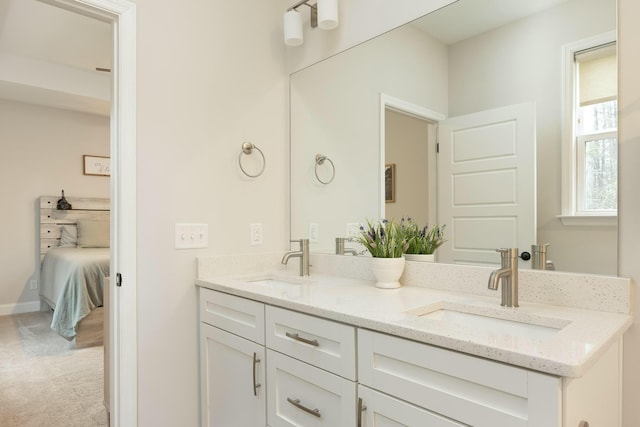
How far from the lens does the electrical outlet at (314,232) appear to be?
2.15 meters

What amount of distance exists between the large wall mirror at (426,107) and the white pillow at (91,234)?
158 inches

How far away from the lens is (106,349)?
89.7 inches

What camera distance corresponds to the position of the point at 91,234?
515 centimetres

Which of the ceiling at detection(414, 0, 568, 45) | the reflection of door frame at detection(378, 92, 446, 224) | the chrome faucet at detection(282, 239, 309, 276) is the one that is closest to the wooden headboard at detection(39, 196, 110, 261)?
the chrome faucet at detection(282, 239, 309, 276)

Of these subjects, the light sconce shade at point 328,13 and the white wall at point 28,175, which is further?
the white wall at point 28,175

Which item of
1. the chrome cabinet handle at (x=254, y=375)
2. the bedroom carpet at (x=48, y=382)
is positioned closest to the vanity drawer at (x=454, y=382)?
the chrome cabinet handle at (x=254, y=375)

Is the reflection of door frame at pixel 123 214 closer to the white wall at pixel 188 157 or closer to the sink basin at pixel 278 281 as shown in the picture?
the white wall at pixel 188 157

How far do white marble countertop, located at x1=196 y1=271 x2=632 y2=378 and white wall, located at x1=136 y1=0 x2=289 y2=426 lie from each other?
26 cm

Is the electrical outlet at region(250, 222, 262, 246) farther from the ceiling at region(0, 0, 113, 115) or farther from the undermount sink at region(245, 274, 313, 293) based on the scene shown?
the ceiling at region(0, 0, 113, 115)

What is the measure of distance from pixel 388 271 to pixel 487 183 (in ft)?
1.67

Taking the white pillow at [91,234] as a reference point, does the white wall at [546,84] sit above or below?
above

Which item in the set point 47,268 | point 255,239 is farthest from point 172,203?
point 47,268

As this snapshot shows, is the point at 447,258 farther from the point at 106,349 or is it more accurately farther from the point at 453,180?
the point at 106,349

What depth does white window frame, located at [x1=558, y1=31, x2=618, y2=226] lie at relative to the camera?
1265 mm
